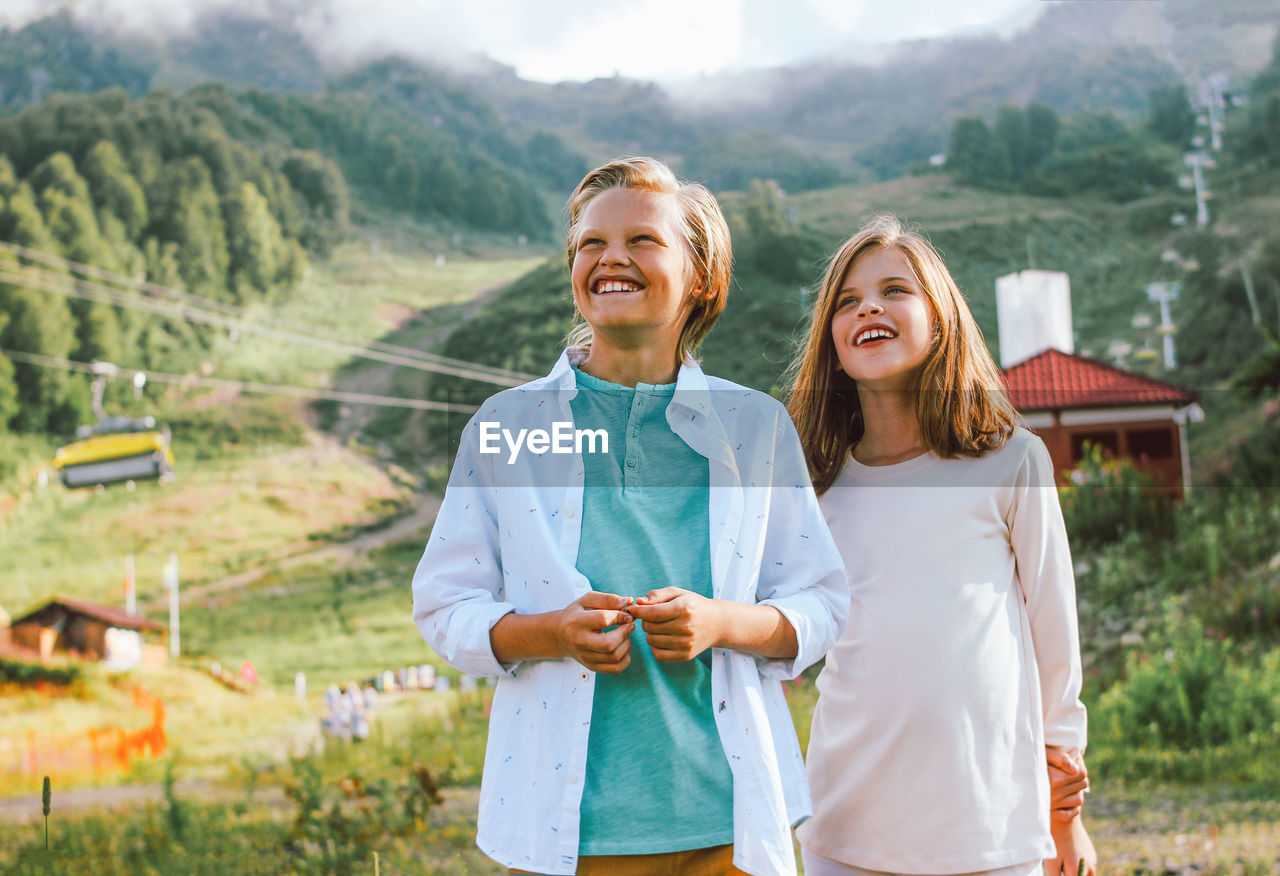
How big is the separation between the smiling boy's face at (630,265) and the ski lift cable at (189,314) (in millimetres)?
5150

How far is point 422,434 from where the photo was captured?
6.29m

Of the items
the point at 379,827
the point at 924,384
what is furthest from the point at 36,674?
the point at 924,384

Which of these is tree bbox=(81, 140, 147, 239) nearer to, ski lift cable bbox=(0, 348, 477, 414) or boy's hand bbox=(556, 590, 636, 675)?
ski lift cable bbox=(0, 348, 477, 414)

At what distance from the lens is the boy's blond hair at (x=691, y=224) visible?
3.61 feet

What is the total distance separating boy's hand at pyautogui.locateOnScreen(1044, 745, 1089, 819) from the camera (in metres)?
1.26

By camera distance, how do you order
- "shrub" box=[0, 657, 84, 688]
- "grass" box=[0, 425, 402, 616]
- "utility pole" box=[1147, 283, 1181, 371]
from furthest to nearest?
"utility pole" box=[1147, 283, 1181, 371] < "grass" box=[0, 425, 402, 616] < "shrub" box=[0, 657, 84, 688]

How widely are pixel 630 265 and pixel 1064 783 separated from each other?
0.89 m

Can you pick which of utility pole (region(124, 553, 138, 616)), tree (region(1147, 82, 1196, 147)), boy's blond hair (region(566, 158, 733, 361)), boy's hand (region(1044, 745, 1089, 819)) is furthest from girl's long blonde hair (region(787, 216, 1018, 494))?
tree (region(1147, 82, 1196, 147))

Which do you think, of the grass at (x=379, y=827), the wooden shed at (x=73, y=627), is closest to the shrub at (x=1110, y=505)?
the grass at (x=379, y=827)

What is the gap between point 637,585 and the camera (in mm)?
963

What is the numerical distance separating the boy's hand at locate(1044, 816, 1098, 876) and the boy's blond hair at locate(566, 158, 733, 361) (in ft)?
2.64

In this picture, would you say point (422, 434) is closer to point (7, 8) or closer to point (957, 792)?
point (7, 8)

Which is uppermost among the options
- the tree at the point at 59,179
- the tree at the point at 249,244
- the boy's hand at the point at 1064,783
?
the tree at the point at 59,179

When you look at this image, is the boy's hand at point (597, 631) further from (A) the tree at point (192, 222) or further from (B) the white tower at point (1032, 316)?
(A) the tree at point (192, 222)
